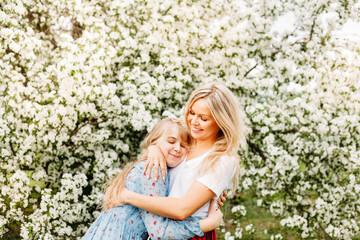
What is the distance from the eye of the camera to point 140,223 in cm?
270

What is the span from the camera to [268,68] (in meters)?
6.25

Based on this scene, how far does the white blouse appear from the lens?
8.29 feet

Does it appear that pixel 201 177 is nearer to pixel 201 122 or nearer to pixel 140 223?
pixel 201 122

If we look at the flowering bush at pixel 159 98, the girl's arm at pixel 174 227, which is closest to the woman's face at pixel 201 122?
the girl's arm at pixel 174 227

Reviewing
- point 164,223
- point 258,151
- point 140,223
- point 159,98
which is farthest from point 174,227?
point 258,151

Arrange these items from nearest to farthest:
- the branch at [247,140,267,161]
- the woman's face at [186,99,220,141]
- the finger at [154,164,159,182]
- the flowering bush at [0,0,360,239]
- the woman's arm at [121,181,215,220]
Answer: the woman's arm at [121,181,215,220]
the finger at [154,164,159,182]
the woman's face at [186,99,220,141]
the flowering bush at [0,0,360,239]
the branch at [247,140,267,161]

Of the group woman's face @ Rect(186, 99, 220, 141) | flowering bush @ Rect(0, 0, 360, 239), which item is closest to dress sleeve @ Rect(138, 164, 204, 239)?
woman's face @ Rect(186, 99, 220, 141)

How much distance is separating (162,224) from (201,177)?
0.40m

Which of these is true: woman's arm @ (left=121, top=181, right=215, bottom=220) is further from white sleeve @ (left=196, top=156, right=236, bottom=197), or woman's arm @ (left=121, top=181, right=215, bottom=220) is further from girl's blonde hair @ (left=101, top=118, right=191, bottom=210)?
girl's blonde hair @ (left=101, top=118, right=191, bottom=210)

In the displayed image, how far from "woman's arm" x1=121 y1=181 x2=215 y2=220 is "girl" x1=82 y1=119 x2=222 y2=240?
2.9 inches

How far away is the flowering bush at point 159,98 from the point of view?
466 cm

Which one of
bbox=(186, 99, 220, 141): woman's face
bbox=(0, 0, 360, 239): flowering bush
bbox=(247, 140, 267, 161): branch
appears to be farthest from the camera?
bbox=(247, 140, 267, 161): branch

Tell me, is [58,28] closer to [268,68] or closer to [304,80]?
[268,68]

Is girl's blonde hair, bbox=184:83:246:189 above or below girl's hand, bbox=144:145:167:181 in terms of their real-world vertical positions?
above
